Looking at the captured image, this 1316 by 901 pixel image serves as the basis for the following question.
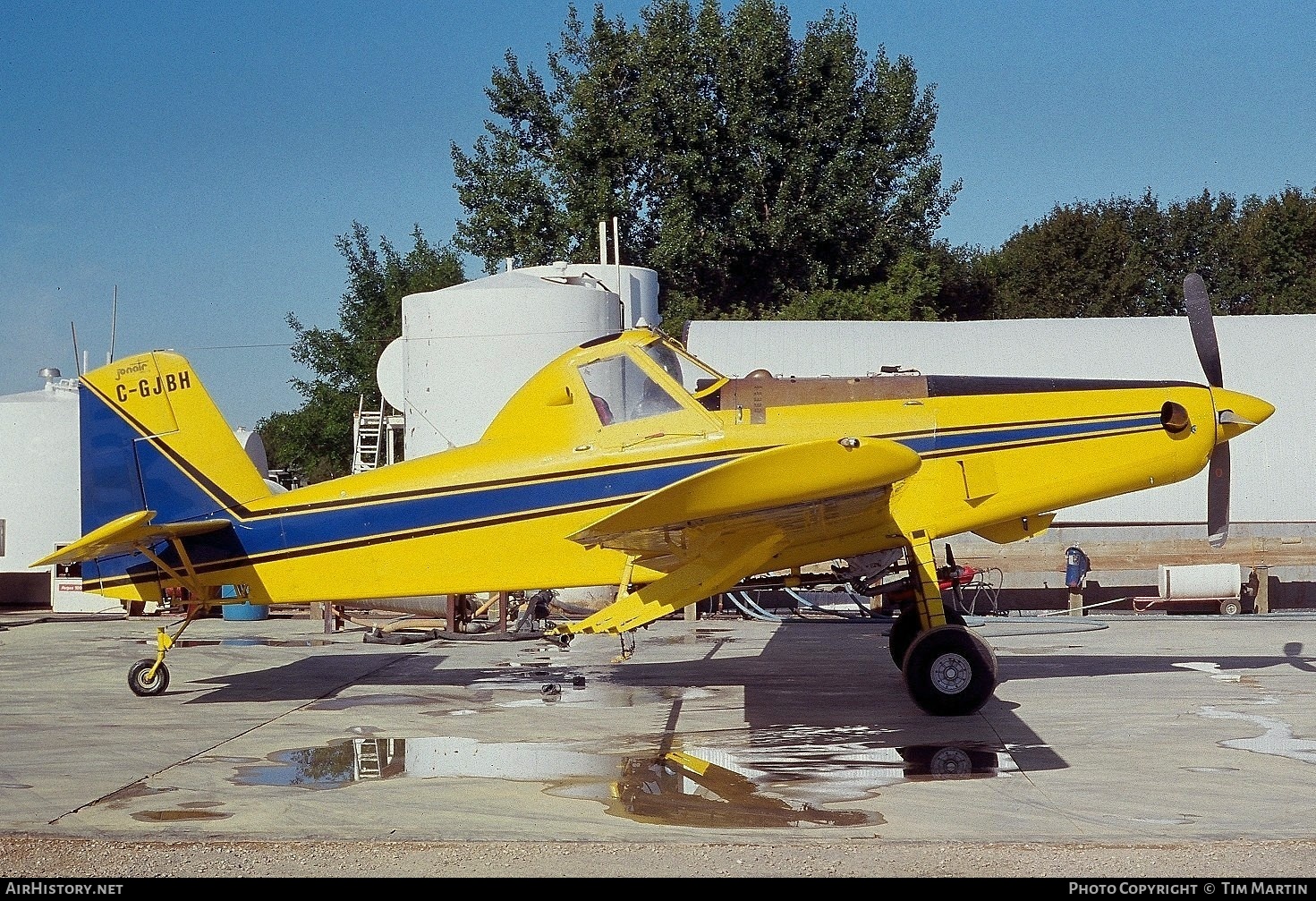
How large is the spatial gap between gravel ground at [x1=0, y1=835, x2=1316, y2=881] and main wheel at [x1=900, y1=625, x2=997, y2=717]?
3357 mm

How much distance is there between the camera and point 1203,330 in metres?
10.5

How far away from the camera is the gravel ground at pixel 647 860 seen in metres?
5.39

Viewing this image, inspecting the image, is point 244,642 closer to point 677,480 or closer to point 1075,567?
point 677,480

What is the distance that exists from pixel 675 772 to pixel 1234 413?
18.7ft

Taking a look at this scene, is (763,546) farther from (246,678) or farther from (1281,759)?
(246,678)

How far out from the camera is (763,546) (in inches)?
368

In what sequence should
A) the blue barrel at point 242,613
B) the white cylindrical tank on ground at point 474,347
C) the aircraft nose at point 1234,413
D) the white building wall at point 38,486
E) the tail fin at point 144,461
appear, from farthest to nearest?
1. the white building wall at point 38,486
2. the blue barrel at point 242,613
3. the white cylindrical tank on ground at point 474,347
4. the tail fin at point 144,461
5. the aircraft nose at point 1234,413

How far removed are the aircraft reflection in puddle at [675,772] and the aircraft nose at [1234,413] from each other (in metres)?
3.72

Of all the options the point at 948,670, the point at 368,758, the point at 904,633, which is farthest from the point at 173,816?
the point at 904,633

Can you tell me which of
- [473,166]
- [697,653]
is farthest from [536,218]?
[697,653]

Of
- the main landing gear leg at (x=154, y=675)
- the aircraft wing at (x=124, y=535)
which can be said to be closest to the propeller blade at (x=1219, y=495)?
the aircraft wing at (x=124, y=535)

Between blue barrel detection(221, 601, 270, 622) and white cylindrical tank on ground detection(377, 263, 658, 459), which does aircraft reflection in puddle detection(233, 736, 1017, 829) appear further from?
blue barrel detection(221, 601, 270, 622)

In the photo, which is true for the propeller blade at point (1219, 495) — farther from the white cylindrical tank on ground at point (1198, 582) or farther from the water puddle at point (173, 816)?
the water puddle at point (173, 816)
